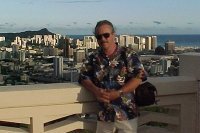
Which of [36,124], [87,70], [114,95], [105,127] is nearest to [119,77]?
[114,95]

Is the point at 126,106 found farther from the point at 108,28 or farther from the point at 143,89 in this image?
the point at 108,28

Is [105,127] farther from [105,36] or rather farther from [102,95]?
[105,36]

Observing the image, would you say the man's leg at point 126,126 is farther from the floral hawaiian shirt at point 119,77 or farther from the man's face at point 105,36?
the man's face at point 105,36

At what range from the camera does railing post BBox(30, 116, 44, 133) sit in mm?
3705

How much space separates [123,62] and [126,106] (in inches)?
14.9

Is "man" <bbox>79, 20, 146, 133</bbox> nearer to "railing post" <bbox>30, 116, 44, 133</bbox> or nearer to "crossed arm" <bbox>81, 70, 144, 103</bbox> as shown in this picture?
"crossed arm" <bbox>81, 70, 144, 103</bbox>

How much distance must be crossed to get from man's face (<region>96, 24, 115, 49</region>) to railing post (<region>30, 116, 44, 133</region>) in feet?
2.72

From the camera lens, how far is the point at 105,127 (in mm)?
3805

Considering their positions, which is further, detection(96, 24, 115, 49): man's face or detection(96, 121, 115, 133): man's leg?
detection(96, 121, 115, 133): man's leg

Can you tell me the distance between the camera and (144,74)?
3746 millimetres

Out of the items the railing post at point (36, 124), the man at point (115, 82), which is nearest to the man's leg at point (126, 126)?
the man at point (115, 82)

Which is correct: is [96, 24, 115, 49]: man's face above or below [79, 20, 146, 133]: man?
above

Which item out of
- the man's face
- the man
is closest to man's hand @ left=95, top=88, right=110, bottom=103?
the man

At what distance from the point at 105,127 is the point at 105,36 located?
31.4 inches
